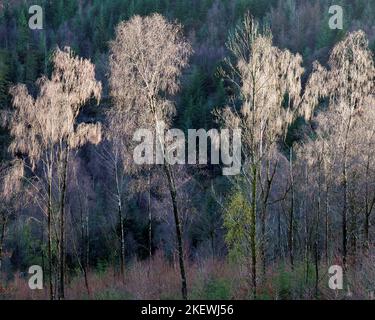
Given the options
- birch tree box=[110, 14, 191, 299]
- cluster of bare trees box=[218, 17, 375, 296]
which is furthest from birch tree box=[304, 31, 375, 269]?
birch tree box=[110, 14, 191, 299]

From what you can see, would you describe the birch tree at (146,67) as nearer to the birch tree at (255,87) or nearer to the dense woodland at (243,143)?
the dense woodland at (243,143)

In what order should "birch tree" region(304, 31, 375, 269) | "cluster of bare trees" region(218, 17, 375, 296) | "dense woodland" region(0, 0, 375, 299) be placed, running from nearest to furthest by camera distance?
"cluster of bare trees" region(218, 17, 375, 296)
"dense woodland" region(0, 0, 375, 299)
"birch tree" region(304, 31, 375, 269)

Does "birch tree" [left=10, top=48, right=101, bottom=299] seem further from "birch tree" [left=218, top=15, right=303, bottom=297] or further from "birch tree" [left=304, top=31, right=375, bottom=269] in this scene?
"birch tree" [left=304, top=31, right=375, bottom=269]

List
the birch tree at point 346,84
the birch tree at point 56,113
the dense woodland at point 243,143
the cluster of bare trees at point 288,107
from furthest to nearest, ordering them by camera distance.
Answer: the birch tree at point 346,84
the birch tree at point 56,113
the dense woodland at point 243,143
the cluster of bare trees at point 288,107

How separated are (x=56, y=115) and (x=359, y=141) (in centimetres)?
1195

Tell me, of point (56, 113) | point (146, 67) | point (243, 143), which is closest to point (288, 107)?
point (243, 143)

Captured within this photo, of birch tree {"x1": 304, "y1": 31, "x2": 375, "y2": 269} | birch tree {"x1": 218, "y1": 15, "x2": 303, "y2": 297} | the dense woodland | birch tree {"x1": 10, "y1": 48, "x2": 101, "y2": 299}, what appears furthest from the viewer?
birch tree {"x1": 304, "y1": 31, "x2": 375, "y2": 269}

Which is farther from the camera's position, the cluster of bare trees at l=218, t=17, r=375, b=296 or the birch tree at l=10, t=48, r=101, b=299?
the birch tree at l=10, t=48, r=101, b=299

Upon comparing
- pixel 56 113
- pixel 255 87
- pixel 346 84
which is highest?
pixel 346 84

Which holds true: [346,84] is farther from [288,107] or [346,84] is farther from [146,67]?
[146,67]

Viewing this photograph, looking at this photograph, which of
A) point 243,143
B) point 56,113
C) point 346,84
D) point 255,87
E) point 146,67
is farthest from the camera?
point 243,143

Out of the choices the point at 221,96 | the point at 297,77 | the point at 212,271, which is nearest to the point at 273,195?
the point at 212,271

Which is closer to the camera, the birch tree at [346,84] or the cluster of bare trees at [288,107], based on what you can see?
the cluster of bare trees at [288,107]

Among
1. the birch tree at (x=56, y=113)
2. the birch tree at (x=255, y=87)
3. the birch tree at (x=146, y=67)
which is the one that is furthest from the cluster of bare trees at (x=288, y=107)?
the birch tree at (x=56, y=113)
